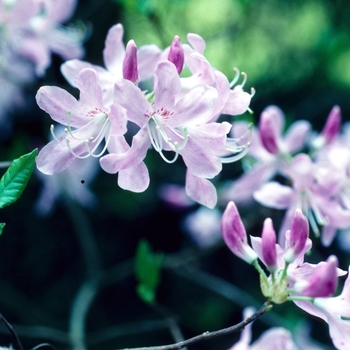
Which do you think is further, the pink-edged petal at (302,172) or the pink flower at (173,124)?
the pink-edged petal at (302,172)

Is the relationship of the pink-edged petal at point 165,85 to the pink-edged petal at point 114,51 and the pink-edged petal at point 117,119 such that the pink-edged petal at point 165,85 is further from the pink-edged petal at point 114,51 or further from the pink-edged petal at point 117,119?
the pink-edged petal at point 114,51

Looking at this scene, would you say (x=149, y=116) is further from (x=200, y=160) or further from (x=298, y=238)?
(x=298, y=238)

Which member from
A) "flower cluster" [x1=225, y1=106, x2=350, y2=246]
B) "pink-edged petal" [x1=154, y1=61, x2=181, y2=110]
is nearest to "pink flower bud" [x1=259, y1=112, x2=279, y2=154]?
"flower cluster" [x1=225, y1=106, x2=350, y2=246]

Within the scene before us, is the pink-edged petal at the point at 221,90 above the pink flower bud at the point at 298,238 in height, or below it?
above

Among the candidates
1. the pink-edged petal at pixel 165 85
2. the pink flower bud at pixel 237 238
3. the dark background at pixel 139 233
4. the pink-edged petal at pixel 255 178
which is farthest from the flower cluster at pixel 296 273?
the dark background at pixel 139 233

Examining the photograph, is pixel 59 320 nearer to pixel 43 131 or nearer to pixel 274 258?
pixel 43 131

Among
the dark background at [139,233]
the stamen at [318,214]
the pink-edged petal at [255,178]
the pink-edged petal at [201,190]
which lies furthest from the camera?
the dark background at [139,233]
